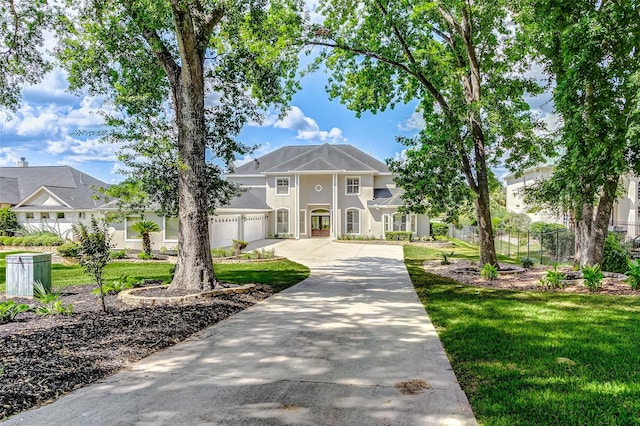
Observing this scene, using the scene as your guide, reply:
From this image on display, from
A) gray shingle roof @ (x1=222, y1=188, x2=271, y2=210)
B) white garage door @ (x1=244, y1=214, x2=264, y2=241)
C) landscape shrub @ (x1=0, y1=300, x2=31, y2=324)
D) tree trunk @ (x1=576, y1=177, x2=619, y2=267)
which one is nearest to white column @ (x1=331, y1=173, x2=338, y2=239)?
gray shingle roof @ (x1=222, y1=188, x2=271, y2=210)

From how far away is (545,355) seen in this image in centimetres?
496

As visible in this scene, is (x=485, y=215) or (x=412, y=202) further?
(x=412, y=202)

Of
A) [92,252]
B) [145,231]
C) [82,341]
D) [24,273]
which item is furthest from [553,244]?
[24,273]

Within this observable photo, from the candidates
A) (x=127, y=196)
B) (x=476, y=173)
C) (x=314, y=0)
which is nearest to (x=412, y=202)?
(x=476, y=173)

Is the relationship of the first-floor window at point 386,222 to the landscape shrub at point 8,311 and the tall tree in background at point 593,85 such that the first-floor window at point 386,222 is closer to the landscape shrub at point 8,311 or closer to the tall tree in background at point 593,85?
the tall tree in background at point 593,85

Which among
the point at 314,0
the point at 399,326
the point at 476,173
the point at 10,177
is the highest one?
the point at 314,0

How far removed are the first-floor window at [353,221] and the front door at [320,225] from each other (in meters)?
1.85

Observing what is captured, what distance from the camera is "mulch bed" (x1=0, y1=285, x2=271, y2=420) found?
407 cm

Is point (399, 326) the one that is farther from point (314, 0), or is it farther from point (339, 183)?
point (339, 183)

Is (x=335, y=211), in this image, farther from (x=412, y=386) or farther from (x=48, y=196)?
(x=412, y=386)

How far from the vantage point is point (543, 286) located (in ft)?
33.8

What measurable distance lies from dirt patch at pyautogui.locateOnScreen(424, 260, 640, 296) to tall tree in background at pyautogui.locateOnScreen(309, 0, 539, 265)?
1106 millimetres

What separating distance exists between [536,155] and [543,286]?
475 centimetres

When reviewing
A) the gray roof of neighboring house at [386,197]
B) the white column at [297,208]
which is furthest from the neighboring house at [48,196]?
the gray roof of neighboring house at [386,197]
